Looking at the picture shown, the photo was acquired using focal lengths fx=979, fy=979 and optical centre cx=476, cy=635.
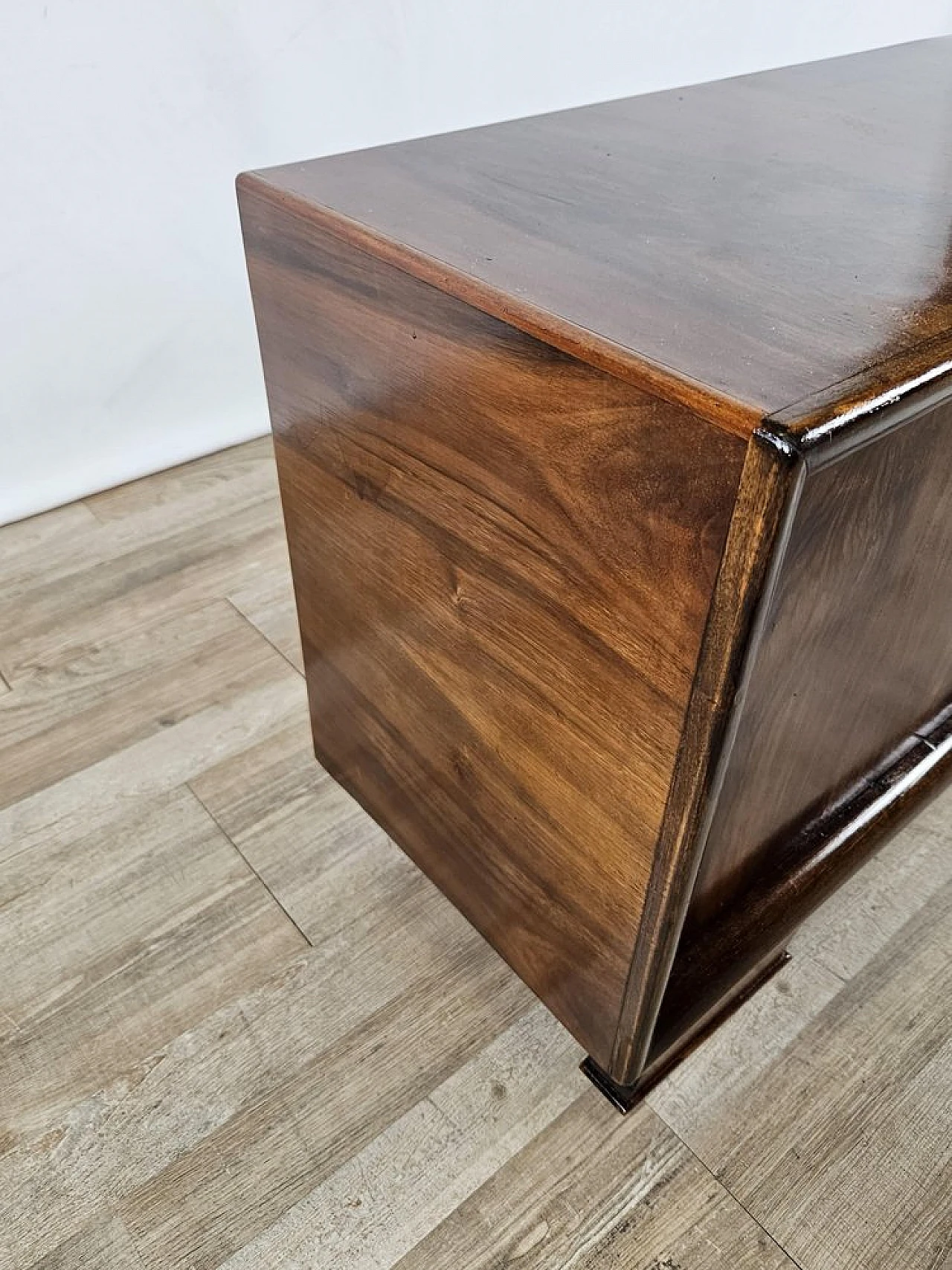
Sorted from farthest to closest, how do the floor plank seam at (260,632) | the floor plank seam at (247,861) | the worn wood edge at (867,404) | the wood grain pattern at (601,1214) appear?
the floor plank seam at (260,632) < the floor plank seam at (247,861) < the wood grain pattern at (601,1214) < the worn wood edge at (867,404)

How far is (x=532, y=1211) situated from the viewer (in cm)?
72

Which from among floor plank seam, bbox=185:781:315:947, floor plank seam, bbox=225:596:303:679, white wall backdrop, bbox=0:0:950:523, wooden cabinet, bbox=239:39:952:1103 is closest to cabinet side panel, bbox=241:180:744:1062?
wooden cabinet, bbox=239:39:952:1103

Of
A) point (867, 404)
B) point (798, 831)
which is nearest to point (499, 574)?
point (867, 404)

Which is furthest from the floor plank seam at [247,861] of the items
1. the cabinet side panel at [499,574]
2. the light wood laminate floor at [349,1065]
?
the cabinet side panel at [499,574]

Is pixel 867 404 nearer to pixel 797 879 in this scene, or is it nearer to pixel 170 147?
pixel 797 879

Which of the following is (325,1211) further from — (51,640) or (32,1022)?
(51,640)

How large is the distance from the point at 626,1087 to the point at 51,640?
856 millimetres

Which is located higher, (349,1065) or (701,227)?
(701,227)

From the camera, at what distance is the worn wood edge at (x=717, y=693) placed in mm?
390

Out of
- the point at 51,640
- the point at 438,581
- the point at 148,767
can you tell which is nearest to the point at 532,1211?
the point at 438,581

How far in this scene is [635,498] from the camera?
463mm

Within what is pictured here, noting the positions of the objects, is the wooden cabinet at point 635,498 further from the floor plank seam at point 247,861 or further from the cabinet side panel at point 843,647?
the floor plank seam at point 247,861

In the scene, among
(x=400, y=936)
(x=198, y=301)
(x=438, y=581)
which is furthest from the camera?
(x=198, y=301)

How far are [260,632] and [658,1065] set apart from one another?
2.28ft
